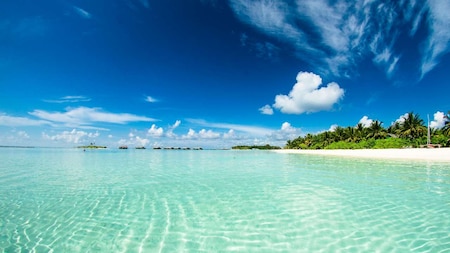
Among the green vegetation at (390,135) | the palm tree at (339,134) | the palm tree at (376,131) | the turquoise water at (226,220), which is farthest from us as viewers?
the palm tree at (339,134)

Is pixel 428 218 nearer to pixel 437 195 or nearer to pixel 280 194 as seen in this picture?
pixel 437 195

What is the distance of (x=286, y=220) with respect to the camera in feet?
19.7

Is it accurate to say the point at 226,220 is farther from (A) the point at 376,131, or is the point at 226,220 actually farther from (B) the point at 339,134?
(B) the point at 339,134

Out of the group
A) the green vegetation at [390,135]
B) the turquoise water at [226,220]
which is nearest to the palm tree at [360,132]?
the green vegetation at [390,135]

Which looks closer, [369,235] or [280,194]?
[369,235]

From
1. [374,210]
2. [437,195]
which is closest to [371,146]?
[437,195]

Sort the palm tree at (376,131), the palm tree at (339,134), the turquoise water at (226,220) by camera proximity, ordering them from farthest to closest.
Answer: the palm tree at (339,134) → the palm tree at (376,131) → the turquoise water at (226,220)

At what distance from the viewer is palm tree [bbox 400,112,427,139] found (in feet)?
151

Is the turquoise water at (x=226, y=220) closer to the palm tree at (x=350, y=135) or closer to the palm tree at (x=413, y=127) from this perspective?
the palm tree at (x=413, y=127)

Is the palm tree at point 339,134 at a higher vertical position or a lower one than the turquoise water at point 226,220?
higher

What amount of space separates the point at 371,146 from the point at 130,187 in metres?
52.1

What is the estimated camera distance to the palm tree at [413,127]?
151ft

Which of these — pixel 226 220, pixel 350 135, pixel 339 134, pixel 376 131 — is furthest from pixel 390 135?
pixel 226 220

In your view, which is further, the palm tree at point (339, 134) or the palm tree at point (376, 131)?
the palm tree at point (339, 134)
